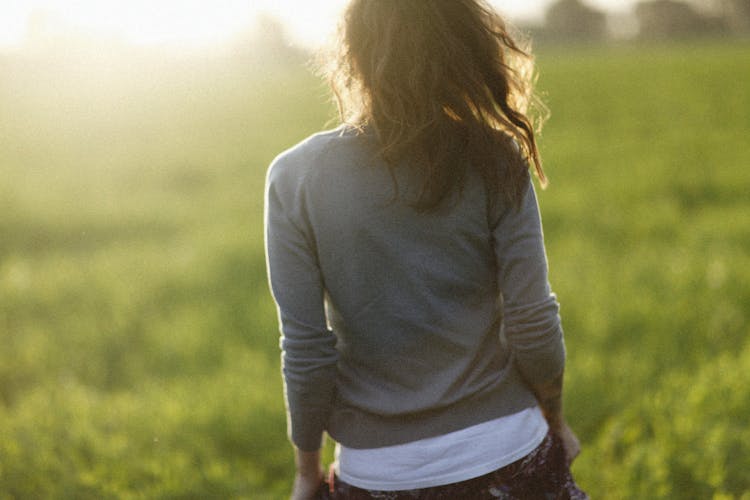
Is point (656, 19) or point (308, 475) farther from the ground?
point (308, 475)

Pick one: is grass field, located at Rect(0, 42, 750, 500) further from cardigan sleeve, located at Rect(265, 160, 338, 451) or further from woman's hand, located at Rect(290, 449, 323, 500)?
woman's hand, located at Rect(290, 449, 323, 500)

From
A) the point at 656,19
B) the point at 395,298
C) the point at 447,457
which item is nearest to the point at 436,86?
the point at 395,298

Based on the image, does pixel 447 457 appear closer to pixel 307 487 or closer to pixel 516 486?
pixel 516 486

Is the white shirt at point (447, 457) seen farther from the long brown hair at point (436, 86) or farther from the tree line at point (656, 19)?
the tree line at point (656, 19)

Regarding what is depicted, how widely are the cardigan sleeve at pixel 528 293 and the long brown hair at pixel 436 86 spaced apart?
6 cm

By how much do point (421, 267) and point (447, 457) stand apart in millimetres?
352

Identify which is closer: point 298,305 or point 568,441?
point 298,305

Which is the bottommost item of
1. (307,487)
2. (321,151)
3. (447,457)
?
(307,487)

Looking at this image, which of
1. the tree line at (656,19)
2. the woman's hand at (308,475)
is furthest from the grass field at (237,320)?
the tree line at (656,19)

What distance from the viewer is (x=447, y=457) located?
4.17ft

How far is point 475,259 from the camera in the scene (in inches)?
49.6

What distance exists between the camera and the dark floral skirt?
50.1 inches

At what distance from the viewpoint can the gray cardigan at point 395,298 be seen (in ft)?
3.94

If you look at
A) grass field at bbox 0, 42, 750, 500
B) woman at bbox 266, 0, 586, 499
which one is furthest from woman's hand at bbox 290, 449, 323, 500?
grass field at bbox 0, 42, 750, 500
